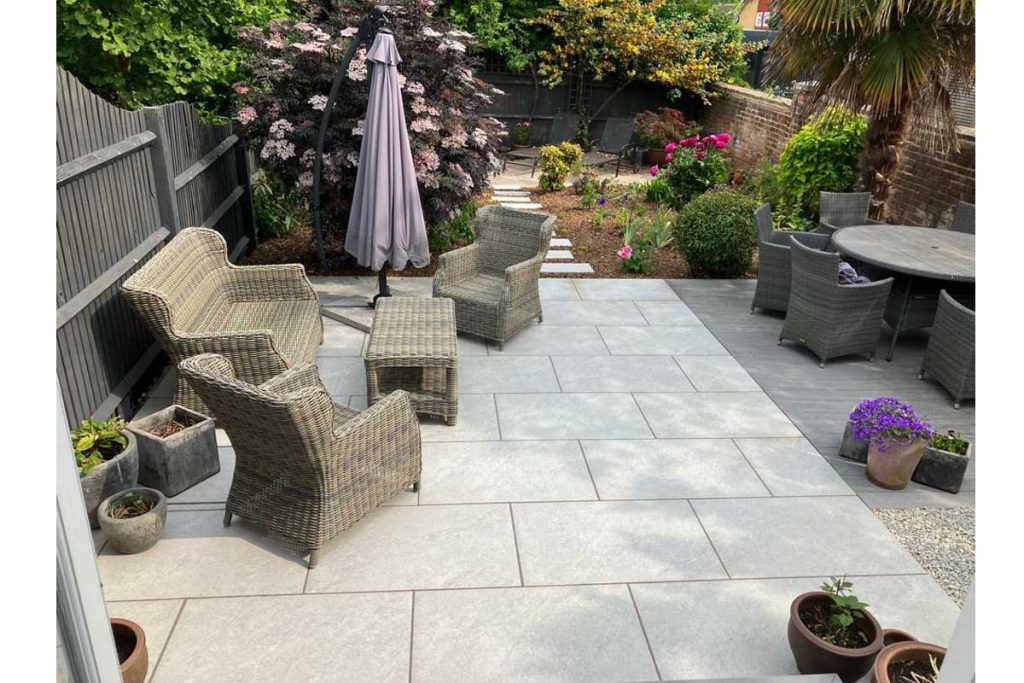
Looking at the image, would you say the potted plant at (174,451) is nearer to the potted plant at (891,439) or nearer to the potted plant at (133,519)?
the potted plant at (133,519)

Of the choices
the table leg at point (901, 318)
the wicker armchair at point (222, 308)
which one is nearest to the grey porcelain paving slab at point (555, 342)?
the wicker armchair at point (222, 308)

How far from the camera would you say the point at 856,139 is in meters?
8.65

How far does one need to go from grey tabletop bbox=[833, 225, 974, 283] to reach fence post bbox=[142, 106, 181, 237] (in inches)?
210

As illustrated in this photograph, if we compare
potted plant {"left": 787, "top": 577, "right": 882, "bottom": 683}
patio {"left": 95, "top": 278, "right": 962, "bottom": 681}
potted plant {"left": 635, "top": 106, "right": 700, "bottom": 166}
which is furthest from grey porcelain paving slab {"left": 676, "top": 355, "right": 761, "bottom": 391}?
potted plant {"left": 635, "top": 106, "right": 700, "bottom": 166}

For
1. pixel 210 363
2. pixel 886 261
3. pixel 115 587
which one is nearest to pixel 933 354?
pixel 886 261

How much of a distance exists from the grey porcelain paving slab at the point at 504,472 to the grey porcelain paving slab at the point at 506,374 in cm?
Result: 76

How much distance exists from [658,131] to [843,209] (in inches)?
264

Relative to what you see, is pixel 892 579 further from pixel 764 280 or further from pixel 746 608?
pixel 764 280

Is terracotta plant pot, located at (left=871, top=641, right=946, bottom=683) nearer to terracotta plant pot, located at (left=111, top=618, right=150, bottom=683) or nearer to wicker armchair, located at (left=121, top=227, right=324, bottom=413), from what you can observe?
terracotta plant pot, located at (left=111, top=618, right=150, bottom=683)

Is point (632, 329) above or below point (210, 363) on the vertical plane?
below

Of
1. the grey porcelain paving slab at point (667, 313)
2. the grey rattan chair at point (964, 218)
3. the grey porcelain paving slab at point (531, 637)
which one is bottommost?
the grey porcelain paving slab at point (531, 637)

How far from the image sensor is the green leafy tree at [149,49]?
592cm
